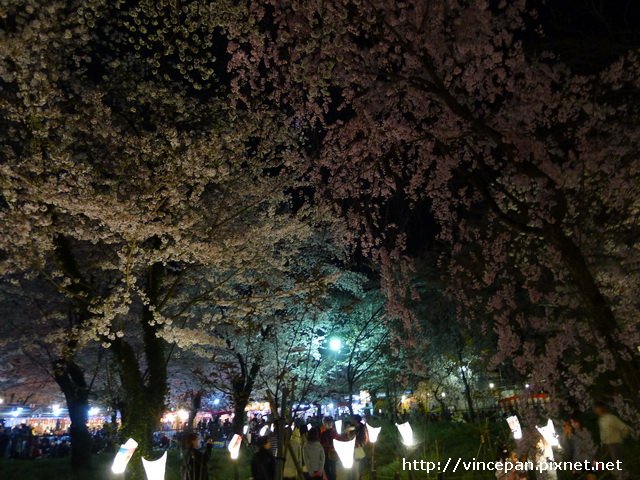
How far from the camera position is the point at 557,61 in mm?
8164

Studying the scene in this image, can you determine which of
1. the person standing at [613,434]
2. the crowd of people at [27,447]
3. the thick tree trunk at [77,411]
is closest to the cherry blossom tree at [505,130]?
the person standing at [613,434]

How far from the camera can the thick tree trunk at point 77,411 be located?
14586mm

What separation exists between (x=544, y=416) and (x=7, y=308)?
18.4 metres

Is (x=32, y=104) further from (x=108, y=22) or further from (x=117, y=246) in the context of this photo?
(x=117, y=246)

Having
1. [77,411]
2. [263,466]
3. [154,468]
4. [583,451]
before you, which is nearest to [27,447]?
[77,411]

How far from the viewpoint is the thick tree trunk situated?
14.6m

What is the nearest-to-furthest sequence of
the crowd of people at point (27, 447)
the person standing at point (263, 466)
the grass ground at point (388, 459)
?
the person standing at point (263, 466) < the grass ground at point (388, 459) < the crowd of people at point (27, 447)

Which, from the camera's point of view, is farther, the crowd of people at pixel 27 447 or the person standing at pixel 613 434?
the crowd of people at pixel 27 447

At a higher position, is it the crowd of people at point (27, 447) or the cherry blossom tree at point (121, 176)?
the cherry blossom tree at point (121, 176)

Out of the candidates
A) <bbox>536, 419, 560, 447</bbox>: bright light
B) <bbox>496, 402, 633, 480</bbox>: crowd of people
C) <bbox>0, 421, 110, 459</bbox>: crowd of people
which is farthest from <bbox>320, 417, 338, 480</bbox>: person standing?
<bbox>0, 421, 110, 459</bbox>: crowd of people

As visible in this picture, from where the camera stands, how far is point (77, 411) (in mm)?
15047

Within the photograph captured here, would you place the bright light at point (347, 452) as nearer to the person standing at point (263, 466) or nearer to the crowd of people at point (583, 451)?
the person standing at point (263, 466)

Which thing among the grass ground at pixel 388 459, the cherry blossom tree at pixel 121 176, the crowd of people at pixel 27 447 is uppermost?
the cherry blossom tree at pixel 121 176

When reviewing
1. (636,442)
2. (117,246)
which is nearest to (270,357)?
(117,246)
